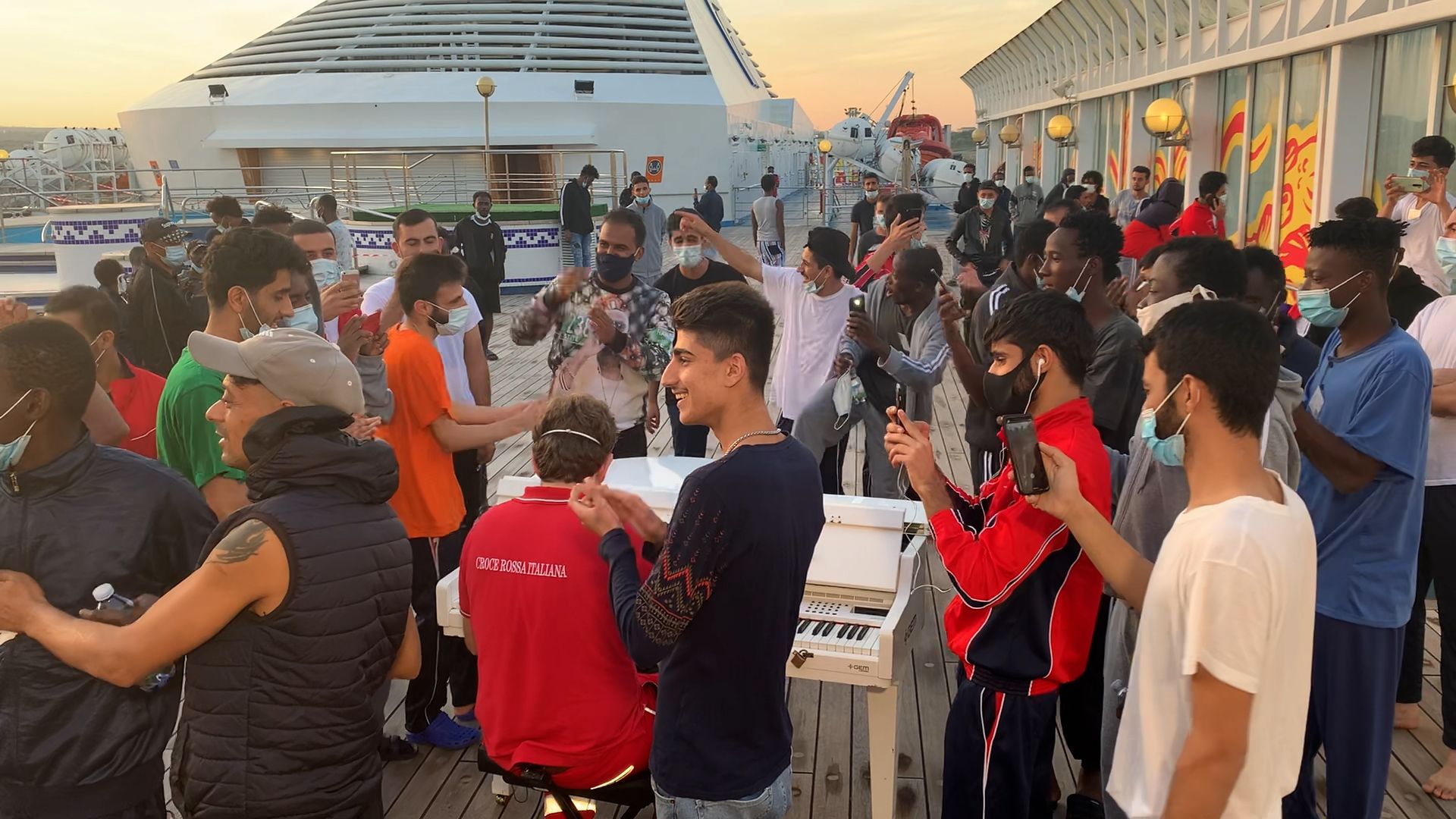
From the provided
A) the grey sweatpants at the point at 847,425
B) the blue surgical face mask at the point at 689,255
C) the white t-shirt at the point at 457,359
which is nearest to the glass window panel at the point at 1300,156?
the grey sweatpants at the point at 847,425

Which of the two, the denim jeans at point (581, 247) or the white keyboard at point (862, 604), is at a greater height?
the denim jeans at point (581, 247)

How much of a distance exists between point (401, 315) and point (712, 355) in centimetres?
282

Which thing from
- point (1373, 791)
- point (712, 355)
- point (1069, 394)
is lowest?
point (1373, 791)

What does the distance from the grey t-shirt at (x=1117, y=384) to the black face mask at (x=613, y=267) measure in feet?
7.26

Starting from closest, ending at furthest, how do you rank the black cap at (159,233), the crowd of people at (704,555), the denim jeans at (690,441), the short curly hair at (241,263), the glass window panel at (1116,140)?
the crowd of people at (704,555) < the short curly hair at (241,263) < the denim jeans at (690,441) < the black cap at (159,233) < the glass window panel at (1116,140)

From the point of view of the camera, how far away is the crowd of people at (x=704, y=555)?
200 cm

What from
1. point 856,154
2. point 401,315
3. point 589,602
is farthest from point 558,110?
point 589,602

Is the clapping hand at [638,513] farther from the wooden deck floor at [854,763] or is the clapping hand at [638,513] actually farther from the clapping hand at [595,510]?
the wooden deck floor at [854,763]

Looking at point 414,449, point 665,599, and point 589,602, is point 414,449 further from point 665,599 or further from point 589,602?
point 665,599

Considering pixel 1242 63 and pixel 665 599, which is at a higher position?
pixel 1242 63

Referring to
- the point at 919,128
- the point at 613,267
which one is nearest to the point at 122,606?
the point at 613,267

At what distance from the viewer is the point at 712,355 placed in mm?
2305

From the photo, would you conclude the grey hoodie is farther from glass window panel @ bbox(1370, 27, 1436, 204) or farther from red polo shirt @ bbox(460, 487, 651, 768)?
glass window panel @ bbox(1370, 27, 1436, 204)

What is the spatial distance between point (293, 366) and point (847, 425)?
3.26 meters
